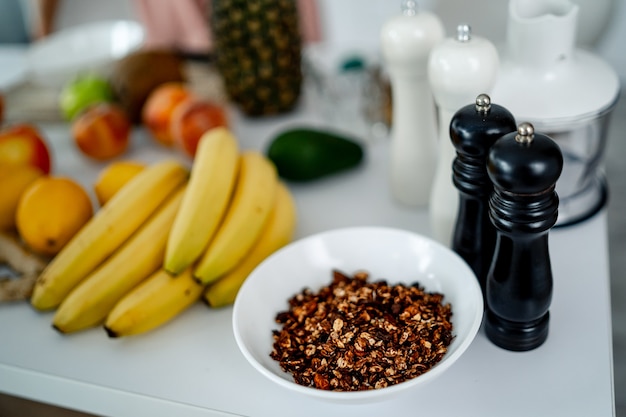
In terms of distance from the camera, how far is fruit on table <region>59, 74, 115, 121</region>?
3.38 feet

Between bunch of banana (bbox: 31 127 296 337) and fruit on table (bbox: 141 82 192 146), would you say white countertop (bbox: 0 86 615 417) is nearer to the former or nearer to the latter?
bunch of banana (bbox: 31 127 296 337)

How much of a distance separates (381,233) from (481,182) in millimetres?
131

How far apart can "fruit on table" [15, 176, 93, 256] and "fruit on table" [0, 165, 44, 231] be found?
2 centimetres

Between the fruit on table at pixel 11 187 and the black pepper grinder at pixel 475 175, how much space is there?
51 cm

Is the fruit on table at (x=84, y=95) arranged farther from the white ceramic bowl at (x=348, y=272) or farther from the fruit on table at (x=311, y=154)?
the white ceramic bowl at (x=348, y=272)

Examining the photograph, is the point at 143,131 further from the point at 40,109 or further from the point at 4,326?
the point at 4,326

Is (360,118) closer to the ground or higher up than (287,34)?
closer to the ground

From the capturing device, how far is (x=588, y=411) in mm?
503

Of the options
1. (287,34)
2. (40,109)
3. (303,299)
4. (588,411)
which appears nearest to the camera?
(588,411)

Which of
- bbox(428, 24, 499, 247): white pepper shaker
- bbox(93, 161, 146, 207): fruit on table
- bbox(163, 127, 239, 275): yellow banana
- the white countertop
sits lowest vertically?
the white countertop

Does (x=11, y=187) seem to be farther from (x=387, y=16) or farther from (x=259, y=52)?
(x=387, y=16)

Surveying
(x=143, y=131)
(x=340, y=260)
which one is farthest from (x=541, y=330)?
(x=143, y=131)

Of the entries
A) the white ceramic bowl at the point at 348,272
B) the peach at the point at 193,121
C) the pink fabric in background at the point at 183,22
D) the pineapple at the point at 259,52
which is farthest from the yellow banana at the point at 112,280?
the pink fabric in background at the point at 183,22

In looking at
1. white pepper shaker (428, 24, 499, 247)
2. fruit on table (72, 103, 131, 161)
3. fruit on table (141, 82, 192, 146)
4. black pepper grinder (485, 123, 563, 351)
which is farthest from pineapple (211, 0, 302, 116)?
black pepper grinder (485, 123, 563, 351)
